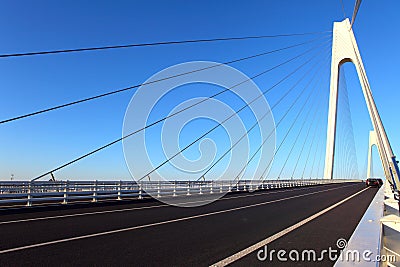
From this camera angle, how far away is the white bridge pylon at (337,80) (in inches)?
1286

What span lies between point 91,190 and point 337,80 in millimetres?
33864

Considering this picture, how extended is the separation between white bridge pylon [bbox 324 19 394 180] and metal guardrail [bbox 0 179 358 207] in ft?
48.4

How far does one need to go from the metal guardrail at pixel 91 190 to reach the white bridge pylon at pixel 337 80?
48.4 feet

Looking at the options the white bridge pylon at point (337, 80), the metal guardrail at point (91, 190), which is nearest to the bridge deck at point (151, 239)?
the metal guardrail at point (91, 190)

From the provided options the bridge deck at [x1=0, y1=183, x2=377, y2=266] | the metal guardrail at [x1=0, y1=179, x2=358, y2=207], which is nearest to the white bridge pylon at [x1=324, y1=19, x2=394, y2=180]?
the metal guardrail at [x1=0, y1=179, x2=358, y2=207]

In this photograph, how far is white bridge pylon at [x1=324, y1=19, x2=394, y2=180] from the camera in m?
32.7

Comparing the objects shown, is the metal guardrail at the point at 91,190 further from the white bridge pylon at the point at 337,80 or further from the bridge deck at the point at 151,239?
the white bridge pylon at the point at 337,80

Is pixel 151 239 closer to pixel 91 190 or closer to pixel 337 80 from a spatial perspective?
pixel 91 190

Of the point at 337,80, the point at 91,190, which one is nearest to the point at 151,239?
the point at 91,190

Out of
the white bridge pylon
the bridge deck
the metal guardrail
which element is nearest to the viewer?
the bridge deck

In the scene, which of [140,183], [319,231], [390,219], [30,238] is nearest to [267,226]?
[319,231]

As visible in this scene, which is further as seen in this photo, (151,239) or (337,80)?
(337,80)

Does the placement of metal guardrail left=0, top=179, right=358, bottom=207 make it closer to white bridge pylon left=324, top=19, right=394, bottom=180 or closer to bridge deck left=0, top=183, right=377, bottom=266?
bridge deck left=0, top=183, right=377, bottom=266

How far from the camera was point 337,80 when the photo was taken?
4088 cm
